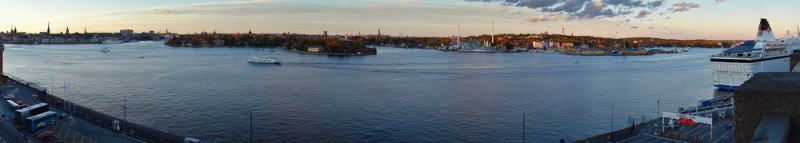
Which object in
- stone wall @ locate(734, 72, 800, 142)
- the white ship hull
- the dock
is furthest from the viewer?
the white ship hull

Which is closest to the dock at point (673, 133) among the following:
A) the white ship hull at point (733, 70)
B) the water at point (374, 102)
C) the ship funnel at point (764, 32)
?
the water at point (374, 102)

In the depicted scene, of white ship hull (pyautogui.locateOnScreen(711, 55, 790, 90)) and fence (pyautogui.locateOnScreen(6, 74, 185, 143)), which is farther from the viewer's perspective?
white ship hull (pyautogui.locateOnScreen(711, 55, 790, 90))

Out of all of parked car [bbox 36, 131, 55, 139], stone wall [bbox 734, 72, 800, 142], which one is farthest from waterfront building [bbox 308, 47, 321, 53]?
stone wall [bbox 734, 72, 800, 142]

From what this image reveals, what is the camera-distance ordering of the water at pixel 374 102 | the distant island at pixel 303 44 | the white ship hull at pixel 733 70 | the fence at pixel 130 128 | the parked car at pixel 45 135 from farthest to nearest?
the distant island at pixel 303 44 < the white ship hull at pixel 733 70 < the water at pixel 374 102 < the fence at pixel 130 128 < the parked car at pixel 45 135

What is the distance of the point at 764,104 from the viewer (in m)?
2.00

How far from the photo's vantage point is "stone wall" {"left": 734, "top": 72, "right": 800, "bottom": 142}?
1885 millimetres

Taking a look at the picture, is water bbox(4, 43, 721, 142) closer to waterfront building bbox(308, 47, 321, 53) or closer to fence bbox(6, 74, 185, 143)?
fence bbox(6, 74, 185, 143)

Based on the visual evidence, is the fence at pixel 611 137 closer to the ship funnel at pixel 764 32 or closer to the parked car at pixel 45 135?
the parked car at pixel 45 135

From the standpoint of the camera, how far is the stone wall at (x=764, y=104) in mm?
1885

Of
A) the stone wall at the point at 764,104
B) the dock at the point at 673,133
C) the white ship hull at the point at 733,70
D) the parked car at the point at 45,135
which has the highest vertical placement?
the stone wall at the point at 764,104

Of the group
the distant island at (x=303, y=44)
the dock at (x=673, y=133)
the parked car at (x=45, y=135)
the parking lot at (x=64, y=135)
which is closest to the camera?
the parked car at (x=45, y=135)

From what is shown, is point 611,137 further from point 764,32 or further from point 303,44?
point 303,44

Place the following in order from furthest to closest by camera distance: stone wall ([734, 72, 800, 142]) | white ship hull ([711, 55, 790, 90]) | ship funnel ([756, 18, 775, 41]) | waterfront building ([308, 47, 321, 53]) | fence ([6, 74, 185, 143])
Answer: waterfront building ([308, 47, 321, 53]), ship funnel ([756, 18, 775, 41]), white ship hull ([711, 55, 790, 90]), fence ([6, 74, 185, 143]), stone wall ([734, 72, 800, 142])

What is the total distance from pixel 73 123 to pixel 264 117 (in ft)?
A: 15.5
